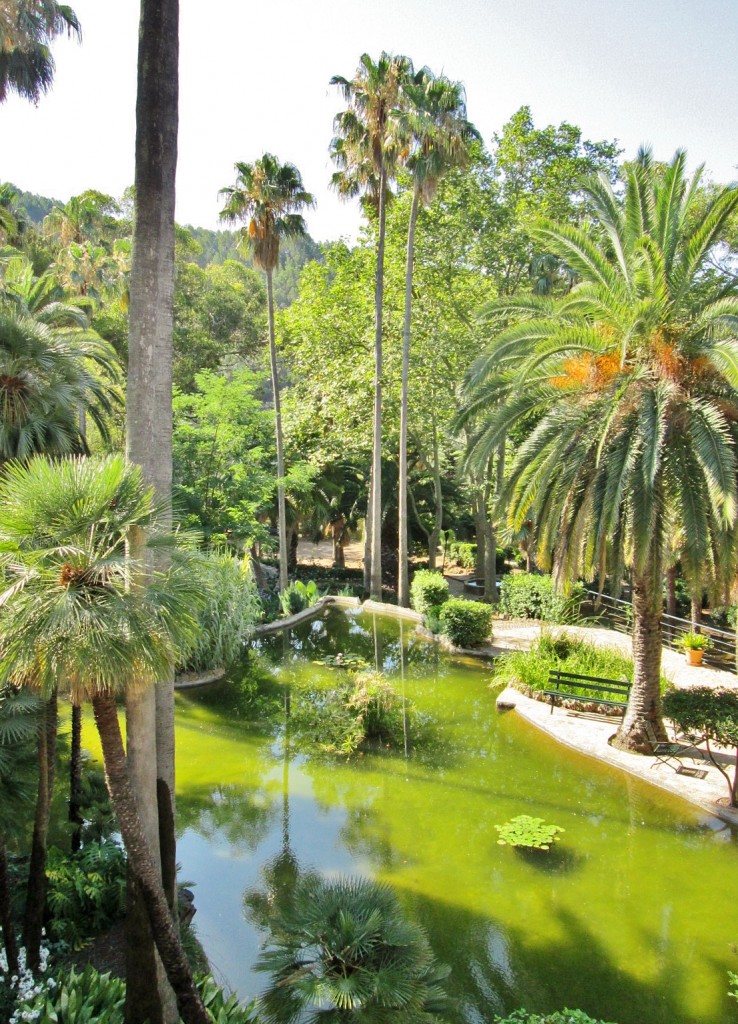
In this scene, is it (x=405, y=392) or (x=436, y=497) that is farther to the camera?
(x=436, y=497)

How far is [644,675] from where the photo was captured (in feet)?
38.2

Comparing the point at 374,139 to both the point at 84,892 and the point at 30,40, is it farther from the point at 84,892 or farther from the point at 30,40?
the point at 84,892

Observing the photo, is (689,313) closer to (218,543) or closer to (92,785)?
(92,785)

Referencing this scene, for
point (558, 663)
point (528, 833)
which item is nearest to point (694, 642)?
point (558, 663)

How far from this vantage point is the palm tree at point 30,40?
10836mm

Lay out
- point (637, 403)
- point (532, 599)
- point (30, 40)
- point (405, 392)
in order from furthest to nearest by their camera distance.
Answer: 1. point (405, 392)
2. point (532, 599)
3. point (30, 40)
4. point (637, 403)

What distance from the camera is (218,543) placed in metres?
19.2

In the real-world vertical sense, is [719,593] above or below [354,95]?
below

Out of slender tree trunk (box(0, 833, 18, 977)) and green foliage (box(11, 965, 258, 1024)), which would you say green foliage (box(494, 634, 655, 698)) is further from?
slender tree trunk (box(0, 833, 18, 977))

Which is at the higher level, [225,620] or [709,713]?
[225,620]

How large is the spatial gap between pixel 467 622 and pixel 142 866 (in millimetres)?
13939

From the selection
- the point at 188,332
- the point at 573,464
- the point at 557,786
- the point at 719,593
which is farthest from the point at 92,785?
the point at 188,332

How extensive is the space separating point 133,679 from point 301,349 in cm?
2337

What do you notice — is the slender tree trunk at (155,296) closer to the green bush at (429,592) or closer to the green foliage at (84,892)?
the green foliage at (84,892)
